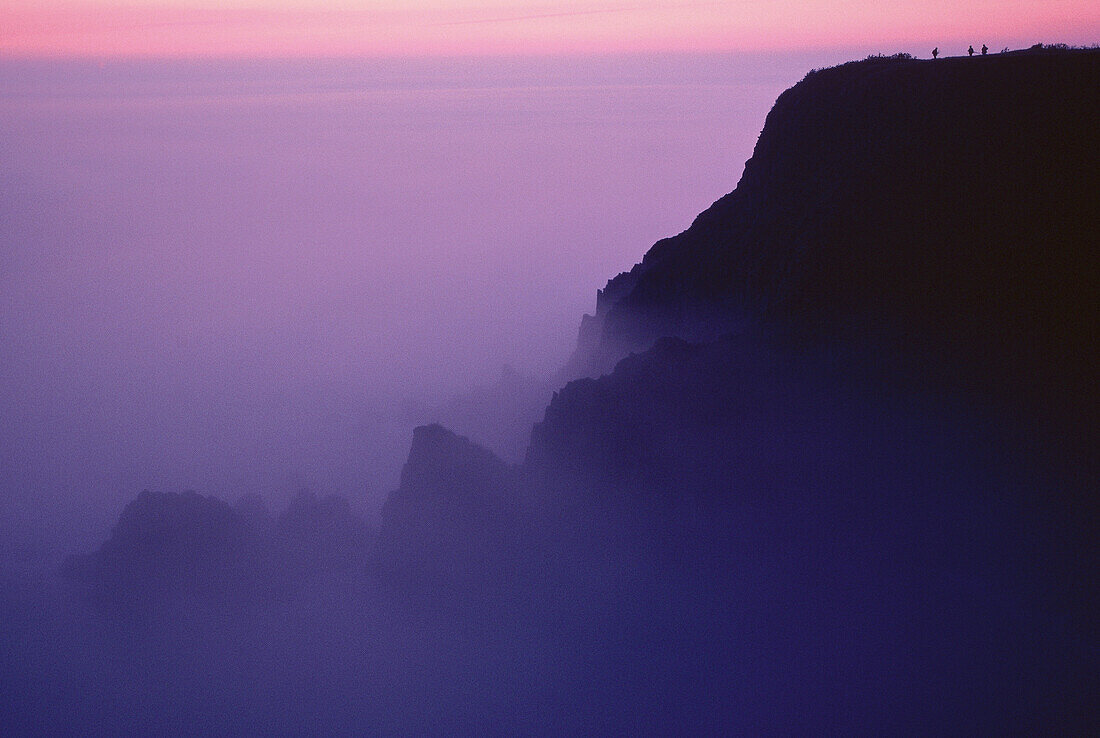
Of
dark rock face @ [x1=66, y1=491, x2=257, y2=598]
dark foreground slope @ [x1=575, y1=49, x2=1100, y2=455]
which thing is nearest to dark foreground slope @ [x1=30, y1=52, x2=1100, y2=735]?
dark foreground slope @ [x1=575, y1=49, x2=1100, y2=455]

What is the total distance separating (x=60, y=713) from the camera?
4494 cm

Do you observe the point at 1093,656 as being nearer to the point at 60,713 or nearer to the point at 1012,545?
the point at 1012,545

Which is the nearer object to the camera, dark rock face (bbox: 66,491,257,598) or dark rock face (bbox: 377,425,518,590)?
dark rock face (bbox: 377,425,518,590)

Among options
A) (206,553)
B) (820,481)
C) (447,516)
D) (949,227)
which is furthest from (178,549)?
(949,227)

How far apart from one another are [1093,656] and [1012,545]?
3088 mm

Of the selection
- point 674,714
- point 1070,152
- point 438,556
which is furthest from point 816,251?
point 438,556

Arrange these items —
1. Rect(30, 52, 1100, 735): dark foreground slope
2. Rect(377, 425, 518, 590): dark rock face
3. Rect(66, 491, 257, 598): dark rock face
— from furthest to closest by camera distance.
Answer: Rect(66, 491, 257, 598): dark rock face → Rect(377, 425, 518, 590): dark rock face → Rect(30, 52, 1100, 735): dark foreground slope

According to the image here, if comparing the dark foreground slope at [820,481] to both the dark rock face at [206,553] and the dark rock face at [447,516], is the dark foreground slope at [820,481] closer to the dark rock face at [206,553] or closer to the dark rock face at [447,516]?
the dark rock face at [447,516]

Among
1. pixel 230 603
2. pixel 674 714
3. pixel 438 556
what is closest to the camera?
pixel 674 714

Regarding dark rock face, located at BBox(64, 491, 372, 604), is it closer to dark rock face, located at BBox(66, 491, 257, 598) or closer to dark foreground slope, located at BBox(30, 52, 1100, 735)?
dark rock face, located at BBox(66, 491, 257, 598)

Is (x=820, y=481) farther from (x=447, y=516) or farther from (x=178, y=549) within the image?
(x=178, y=549)

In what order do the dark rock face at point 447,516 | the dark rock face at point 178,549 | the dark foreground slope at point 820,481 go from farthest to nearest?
1. the dark rock face at point 178,549
2. the dark rock face at point 447,516
3. the dark foreground slope at point 820,481

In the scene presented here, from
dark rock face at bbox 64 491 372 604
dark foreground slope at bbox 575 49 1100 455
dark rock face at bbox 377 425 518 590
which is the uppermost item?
dark foreground slope at bbox 575 49 1100 455

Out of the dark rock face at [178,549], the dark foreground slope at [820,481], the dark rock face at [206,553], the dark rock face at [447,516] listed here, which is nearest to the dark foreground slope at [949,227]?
the dark foreground slope at [820,481]
